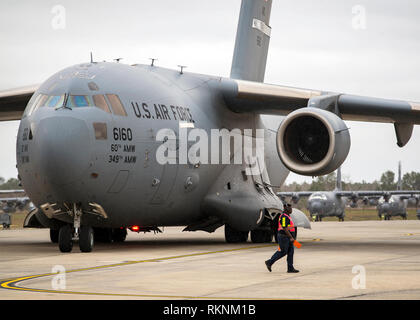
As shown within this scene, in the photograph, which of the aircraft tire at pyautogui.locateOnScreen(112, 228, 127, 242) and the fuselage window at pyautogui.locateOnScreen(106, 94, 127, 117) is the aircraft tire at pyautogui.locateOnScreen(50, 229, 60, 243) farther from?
the fuselage window at pyautogui.locateOnScreen(106, 94, 127, 117)

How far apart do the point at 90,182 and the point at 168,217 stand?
10.5 ft

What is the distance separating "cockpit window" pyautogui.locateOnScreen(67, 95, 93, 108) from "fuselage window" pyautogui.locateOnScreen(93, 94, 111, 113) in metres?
0.12

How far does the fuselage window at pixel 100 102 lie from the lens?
16.3 metres

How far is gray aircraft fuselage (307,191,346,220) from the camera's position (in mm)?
63219

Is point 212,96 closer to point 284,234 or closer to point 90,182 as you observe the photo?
point 90,182

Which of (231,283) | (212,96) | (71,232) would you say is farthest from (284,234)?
(212,96)

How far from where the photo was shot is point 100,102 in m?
16.4

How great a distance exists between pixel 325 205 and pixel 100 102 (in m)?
48.6

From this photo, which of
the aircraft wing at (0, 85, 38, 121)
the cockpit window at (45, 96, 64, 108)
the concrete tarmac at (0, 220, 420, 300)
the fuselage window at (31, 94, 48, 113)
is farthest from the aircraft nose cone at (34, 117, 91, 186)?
the aircraft wing at (0, 85, 38, 121)

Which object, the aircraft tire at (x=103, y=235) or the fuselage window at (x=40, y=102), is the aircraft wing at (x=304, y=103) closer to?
the aircraft tire at (x=103, y=235)

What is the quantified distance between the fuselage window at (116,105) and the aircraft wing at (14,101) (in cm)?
405
